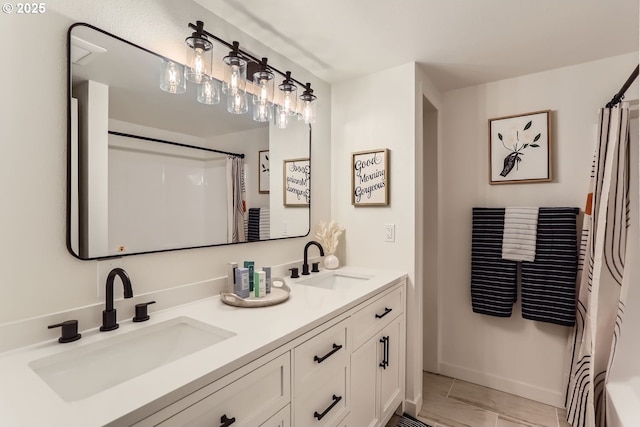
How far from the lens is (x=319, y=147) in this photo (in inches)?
91.4

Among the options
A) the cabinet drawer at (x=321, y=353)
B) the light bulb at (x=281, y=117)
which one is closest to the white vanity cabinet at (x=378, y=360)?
the cabinet drawer at (x=321, y=353)

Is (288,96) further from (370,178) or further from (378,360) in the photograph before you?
(378,360)

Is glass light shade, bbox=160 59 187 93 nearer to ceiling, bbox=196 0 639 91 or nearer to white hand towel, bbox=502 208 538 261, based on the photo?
ceiling, bbox=196 0 639 91

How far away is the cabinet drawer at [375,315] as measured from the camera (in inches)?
59.4

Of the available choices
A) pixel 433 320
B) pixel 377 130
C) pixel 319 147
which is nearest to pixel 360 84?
pixel 377 130

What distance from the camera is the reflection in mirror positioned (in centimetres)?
113

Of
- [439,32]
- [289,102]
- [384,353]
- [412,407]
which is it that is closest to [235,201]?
[289,102]

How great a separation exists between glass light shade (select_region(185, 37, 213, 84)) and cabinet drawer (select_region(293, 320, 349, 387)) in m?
1.21

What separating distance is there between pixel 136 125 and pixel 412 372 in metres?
2.07

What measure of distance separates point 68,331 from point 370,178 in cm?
176

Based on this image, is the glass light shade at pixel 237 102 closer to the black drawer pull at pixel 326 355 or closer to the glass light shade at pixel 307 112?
the glass light shade at pixel 307 112

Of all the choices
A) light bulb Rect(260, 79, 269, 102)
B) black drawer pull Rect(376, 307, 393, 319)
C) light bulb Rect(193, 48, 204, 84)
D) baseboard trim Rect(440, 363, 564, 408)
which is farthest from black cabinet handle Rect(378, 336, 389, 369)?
light bulb Rect(193, 48, 204, 84)

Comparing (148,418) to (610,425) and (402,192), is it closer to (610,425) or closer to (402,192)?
(402,192)

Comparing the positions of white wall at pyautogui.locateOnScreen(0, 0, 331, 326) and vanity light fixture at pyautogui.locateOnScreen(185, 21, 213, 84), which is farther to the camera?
vanity light fixture at pyautogui.locateOnScreen(185, 21, 213, 84)
